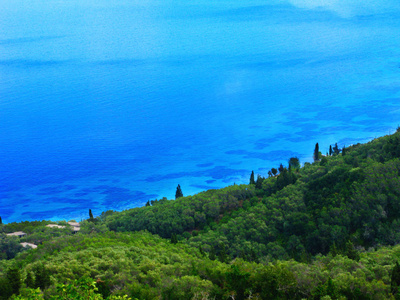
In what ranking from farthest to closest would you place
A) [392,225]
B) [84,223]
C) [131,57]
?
[131,57], [84,223], [392,225]

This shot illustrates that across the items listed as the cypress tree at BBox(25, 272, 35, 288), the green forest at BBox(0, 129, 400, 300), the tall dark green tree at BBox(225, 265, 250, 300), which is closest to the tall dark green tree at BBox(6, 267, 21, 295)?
the green forest at BBox(0, 129, 400, 300)

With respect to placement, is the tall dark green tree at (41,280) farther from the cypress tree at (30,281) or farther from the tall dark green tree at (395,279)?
the tall dark green tree at (395,279)

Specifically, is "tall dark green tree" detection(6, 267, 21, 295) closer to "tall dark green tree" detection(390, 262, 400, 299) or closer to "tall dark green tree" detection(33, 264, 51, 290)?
"tall dark green tree" detection(33, 264, 51, 290)

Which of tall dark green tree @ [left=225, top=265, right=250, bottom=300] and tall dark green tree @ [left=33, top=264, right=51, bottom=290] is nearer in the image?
tall dark green tree @ [left=225, top=265, right=250, bottom=300]

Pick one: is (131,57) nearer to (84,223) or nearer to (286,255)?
(84,223)

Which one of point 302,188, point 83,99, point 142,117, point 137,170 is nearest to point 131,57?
point 83,99

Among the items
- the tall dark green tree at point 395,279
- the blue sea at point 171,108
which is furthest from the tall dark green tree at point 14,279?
the blue sea at point 171,108

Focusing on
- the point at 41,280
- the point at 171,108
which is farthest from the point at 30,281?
the point at 171,108
